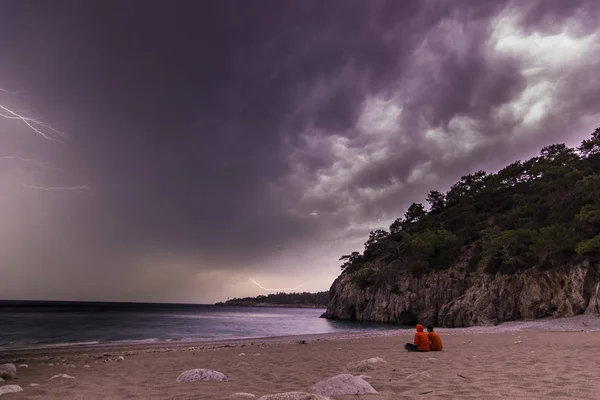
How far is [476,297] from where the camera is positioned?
1789 inches

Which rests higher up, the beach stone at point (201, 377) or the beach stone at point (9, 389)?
the beach stone at point (201, 377)

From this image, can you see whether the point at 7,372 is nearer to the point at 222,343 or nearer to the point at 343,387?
the point at 343,387

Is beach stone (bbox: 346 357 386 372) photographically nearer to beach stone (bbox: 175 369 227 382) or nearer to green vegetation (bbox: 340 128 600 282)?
beach stone (bbox: 175 369 227 382)

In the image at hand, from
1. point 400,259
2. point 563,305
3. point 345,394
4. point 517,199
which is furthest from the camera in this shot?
point 400,259

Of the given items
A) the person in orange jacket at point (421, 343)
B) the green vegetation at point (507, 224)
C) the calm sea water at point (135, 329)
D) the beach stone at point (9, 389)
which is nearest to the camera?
the beach stone at point (9, 389)

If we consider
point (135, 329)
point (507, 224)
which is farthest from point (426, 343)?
point (507, 224)

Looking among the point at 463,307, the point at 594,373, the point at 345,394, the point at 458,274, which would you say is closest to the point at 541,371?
the point at 594,373

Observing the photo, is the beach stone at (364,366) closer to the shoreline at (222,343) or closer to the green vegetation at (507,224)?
the shoreline at (222,343)

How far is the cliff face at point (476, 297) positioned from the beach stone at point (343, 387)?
35.1 m

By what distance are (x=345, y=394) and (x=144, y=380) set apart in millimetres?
6253

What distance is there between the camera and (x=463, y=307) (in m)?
45.9

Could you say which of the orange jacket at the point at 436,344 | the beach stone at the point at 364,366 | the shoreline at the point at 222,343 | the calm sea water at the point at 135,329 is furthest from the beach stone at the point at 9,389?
the calm sea water at the point at 135,329

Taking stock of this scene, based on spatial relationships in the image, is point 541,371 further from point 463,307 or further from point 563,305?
point 463,307

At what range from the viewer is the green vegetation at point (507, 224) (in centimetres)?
3994
